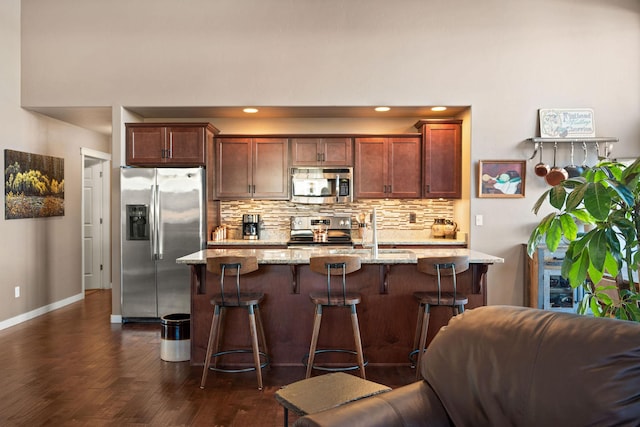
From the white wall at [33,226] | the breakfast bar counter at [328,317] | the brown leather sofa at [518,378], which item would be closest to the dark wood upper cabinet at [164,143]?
the white wall at [33,226]

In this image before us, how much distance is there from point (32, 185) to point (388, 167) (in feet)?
13.5

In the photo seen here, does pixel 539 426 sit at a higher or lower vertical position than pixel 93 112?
lower

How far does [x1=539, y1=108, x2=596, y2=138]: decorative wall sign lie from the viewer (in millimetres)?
5195

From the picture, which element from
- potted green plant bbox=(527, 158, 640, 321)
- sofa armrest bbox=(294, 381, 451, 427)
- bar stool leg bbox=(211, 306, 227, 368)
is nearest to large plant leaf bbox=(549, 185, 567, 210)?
potted green plant bbox=(527, 158, 640, 321)

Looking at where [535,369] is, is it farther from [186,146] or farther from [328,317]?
[186,146]

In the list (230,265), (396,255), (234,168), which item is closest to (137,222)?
(234,168)

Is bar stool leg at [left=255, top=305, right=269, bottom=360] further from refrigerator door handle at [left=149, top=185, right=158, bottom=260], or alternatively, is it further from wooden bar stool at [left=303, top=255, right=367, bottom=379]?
refrigerator door handle at [left=149, top=185, right=158, bottom=260]

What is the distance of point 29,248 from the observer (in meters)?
5.54

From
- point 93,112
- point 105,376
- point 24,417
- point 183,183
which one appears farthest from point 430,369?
point 93,112

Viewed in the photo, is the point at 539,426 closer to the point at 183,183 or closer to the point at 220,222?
the point at 183,183

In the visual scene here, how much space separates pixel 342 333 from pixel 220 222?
2.91 metres

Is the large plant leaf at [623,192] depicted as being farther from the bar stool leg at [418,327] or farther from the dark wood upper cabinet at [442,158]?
the dark wood upper cabinet at [442,158]

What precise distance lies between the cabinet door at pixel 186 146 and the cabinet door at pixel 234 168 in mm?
405

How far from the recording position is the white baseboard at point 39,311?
16.8ft
